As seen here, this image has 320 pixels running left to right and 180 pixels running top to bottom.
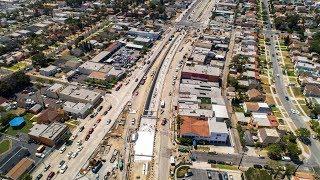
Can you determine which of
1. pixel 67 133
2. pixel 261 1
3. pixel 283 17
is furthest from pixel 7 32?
pixel 261 1

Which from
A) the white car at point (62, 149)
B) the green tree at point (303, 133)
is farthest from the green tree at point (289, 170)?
the white car at point (62, 149)

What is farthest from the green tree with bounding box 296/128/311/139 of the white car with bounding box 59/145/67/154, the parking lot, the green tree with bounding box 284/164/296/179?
the white car with bounding box 59/145/67/154

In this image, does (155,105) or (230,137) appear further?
(155,105)

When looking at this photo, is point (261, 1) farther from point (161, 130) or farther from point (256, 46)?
point (161, 130)

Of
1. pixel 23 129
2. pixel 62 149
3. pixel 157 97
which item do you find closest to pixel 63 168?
pixel 62 149

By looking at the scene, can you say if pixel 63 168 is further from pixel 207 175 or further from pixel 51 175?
pixel 207 175

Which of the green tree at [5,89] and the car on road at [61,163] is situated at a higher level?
the green tree at [5,89]

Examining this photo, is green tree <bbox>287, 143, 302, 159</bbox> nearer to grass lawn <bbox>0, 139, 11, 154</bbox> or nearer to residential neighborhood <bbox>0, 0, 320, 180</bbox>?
residential neighborhood <bbox>0, 0, 320, 180</bbox>

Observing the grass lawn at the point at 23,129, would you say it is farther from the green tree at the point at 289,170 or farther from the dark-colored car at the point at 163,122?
the green tree at the point at 289,170
